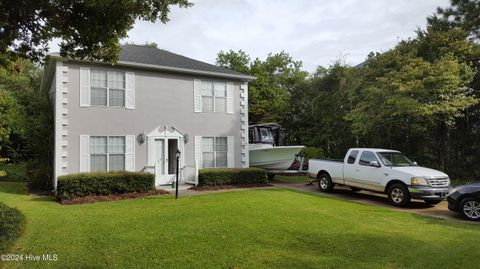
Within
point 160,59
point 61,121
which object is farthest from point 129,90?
point 61,121

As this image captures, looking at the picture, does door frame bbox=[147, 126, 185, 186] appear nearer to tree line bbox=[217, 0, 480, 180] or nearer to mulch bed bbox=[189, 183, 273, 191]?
mulch bed bbox=[189, 183, 273, 191]

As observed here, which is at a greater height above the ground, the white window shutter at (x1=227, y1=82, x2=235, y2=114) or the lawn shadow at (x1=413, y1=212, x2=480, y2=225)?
the white window shutter at (x1=227, y1=82, x2=235, y2=114)

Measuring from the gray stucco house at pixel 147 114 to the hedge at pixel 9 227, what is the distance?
17.0ft

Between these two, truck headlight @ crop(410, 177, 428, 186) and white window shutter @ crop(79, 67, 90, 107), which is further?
white window shutter @ crop(79, 67, 90, 107)

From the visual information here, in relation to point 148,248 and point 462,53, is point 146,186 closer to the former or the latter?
point 148,248

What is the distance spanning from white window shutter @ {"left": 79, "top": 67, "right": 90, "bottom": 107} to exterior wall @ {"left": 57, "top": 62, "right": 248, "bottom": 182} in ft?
0.45

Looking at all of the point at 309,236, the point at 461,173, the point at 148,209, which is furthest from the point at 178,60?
the point at 461,173

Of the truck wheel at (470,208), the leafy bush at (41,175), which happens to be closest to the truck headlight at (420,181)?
the truck wheel at (470,208)

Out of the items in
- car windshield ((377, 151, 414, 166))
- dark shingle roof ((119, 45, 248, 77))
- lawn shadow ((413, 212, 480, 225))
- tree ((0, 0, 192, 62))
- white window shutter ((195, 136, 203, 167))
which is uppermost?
dark shingle roof ((119, 45, 248, 77))

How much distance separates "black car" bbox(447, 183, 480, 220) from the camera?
9.45m

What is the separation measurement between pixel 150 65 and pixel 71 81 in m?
3.19

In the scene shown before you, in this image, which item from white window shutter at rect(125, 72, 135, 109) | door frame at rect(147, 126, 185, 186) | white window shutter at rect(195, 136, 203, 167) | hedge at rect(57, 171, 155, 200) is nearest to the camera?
hedge at rect(57, 171, 155, 200)

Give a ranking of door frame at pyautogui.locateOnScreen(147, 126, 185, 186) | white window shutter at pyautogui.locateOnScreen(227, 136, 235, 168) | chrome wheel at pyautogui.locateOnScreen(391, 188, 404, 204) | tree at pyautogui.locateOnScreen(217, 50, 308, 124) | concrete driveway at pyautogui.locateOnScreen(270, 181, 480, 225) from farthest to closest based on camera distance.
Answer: tree at pyautogui.locateOnScreen(217, 50, 308, 124) < white window shutter at pyautogui.locateOnScreen(227, 136, 235, 168) < door frame at pyautogui.locateOnScreen(147, 126, 185, 186) < chrome wheel at pyautogui.locateOnScreen(391, 188, 404, 204) < concrete driveway at pyautogui.locateOnScreen(270, 181, 480, 225)

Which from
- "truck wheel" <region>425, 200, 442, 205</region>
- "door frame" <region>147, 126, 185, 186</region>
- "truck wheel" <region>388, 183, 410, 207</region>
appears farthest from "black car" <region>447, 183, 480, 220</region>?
"door frame" <region>147, 126, 185, 186</region>
